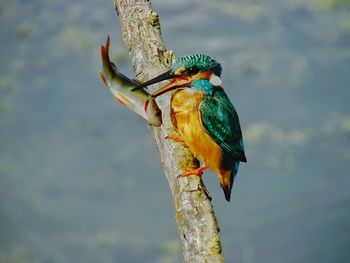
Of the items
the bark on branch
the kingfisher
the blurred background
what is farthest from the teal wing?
the blurred background

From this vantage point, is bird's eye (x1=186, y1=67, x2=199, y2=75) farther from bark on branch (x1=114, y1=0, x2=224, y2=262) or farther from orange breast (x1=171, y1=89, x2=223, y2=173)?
bark on branch (x1=114, y1=0, x2=224, y2=262)

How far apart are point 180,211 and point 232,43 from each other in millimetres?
4877

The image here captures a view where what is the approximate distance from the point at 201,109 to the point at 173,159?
176 mm

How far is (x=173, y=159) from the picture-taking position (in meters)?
1.96

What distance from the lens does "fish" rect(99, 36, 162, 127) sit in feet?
6.36

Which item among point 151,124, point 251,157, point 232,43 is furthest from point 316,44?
point 151,124

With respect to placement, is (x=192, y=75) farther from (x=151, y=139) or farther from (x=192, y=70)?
(x=151, y=139)

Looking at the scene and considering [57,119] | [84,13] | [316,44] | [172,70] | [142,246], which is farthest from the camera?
[84,13]

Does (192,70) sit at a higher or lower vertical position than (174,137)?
higher

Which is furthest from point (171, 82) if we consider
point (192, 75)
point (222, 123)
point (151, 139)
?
point (151, 139)

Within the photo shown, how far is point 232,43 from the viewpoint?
649 cm

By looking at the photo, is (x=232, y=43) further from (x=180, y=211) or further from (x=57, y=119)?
(x=180, y=211)

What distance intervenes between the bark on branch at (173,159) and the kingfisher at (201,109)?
44 mm

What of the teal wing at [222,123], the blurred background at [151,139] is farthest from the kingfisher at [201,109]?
the blurred background at [151,139]
